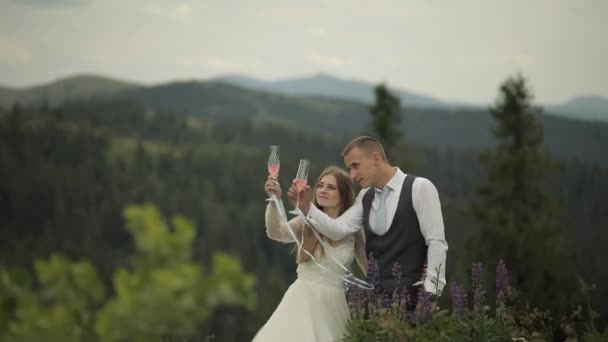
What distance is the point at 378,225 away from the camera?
5.08m

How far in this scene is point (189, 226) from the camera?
1.58m

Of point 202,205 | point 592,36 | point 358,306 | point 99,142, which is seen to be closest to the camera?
point 358,306

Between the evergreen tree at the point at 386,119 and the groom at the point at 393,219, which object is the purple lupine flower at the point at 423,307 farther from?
the evergreen tree at the point at 386,119

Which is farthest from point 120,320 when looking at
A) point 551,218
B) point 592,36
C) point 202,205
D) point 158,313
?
point 592,36

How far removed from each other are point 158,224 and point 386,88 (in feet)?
163

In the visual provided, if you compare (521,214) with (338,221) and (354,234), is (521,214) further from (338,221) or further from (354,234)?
(338,221)

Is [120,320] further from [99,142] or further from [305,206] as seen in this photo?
[99,142]

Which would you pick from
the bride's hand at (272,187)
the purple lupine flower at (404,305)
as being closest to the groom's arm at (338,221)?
the bride's hand at (272,187)

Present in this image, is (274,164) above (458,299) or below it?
above

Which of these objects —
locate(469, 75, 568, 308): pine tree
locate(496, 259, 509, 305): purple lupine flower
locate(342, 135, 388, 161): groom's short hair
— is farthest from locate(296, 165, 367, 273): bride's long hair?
locate(469, 75, 568, 308): pine tree

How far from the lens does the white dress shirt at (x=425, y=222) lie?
15.9 ft

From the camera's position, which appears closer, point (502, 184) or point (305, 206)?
point (305, 206)

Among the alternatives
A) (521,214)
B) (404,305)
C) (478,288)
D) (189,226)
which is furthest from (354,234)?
(521,214)

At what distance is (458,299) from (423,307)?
0.22 m
